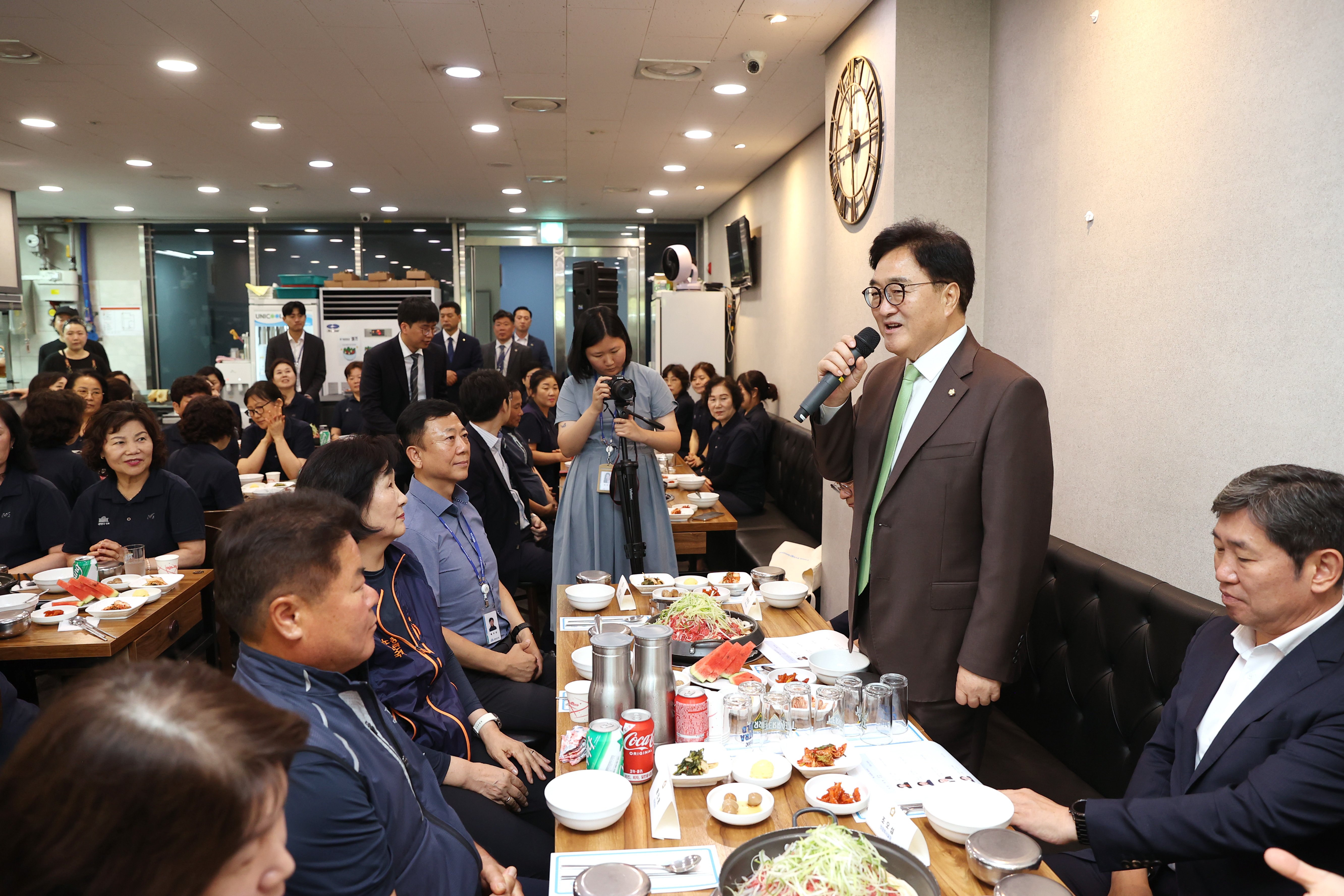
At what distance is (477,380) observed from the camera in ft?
13.3

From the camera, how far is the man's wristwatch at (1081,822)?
1.48 m

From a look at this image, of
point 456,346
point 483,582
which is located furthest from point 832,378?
point 456,346

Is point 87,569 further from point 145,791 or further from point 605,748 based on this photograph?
point 145,791

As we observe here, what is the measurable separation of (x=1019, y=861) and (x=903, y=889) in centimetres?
20

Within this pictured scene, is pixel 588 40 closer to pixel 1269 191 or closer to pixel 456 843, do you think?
pixel 1269 191

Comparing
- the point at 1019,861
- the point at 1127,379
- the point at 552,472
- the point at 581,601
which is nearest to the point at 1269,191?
the point at 1127,379

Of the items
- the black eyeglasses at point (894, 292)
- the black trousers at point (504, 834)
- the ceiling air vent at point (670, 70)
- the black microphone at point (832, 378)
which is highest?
the ceiling air vent at point (670, 70)

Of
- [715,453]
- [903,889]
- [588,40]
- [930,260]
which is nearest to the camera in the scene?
[903,889]

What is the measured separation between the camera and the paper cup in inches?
74.6

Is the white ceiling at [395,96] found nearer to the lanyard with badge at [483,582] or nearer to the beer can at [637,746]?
the lanyard with badge at [483,582]

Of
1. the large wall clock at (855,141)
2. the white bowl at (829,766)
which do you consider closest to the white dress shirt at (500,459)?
the large wall clock at (855,141)

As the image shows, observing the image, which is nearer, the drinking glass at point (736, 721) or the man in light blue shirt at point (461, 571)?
the drinking glass at point (736, 721)

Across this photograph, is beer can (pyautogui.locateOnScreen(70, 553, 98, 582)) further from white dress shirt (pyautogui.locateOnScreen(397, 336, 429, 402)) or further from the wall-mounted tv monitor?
the wall-mounted tv monitor

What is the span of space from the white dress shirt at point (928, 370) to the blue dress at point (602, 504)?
1546 mm
